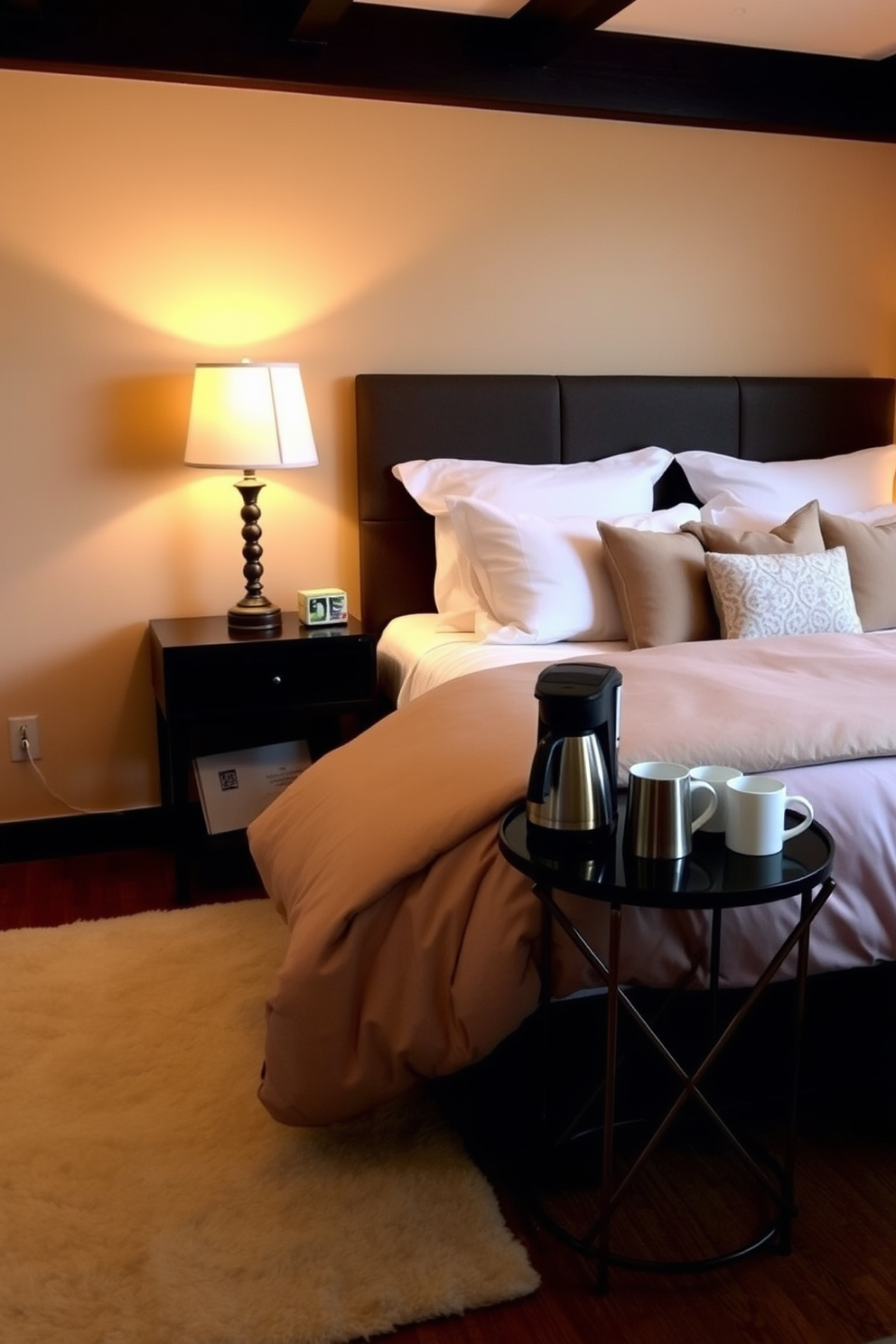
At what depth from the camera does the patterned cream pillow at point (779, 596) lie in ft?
9.65

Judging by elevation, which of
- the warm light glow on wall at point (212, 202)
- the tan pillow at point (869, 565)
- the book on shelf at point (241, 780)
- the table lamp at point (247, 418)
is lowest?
the book on shelf at point (241, 780)

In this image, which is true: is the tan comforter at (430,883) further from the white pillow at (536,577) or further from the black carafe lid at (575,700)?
the white pillow at (536,577)

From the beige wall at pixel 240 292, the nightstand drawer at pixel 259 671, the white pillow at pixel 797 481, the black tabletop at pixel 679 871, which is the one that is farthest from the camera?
the white pillow at pixel 797 481

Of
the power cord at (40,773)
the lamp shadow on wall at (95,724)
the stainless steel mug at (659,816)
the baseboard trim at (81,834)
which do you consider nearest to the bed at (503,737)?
the stainless steel mug at (659,816)

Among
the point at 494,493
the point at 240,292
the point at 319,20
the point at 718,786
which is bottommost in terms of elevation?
the point at 718,786

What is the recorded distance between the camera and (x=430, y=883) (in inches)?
75.0

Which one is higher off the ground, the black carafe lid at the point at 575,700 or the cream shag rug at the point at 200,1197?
the black carafe lid at the point at 575,700

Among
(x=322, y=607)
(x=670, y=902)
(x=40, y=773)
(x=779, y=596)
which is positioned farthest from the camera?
(x=40, y=773)

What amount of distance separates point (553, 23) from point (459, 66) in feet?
1.04

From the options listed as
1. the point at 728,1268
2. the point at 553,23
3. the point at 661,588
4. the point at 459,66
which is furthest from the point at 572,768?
the point at 459,66

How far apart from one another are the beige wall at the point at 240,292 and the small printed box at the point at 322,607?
273 mm

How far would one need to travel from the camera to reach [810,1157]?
204 cm

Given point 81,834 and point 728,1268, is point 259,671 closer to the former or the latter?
point 81,834

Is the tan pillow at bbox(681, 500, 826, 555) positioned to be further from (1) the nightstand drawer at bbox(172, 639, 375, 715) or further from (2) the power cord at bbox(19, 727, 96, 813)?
(2) the power cord at bbox(19, 727, 96, 813)
